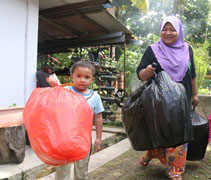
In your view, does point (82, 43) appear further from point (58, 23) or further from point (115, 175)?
point (115, 175)

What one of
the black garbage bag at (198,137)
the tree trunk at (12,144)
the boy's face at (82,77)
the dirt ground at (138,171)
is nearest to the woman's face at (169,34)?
the black garbage bag at (198,137)

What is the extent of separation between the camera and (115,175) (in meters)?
2.61

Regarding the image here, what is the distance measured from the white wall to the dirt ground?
6.02 ft

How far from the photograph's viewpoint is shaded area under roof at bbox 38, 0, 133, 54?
14.8 ft

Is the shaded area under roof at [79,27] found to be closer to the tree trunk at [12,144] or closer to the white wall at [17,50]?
the white wall at [17,50]

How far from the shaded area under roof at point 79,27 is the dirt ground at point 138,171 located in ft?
8.95

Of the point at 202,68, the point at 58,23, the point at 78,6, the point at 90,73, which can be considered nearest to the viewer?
the point at 90,73

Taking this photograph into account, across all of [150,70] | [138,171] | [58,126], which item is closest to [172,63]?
[150,70]

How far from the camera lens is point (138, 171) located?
A: 271cm

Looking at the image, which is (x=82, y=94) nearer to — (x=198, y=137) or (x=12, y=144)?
(x=12, y=144)

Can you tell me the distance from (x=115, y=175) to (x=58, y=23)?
12.9 ft

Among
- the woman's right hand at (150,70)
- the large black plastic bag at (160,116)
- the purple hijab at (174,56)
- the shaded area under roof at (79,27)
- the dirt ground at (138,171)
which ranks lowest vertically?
the dirt ground at (138,171)

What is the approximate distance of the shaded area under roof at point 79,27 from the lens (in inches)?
178

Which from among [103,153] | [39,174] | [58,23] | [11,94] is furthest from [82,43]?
[39,174]
